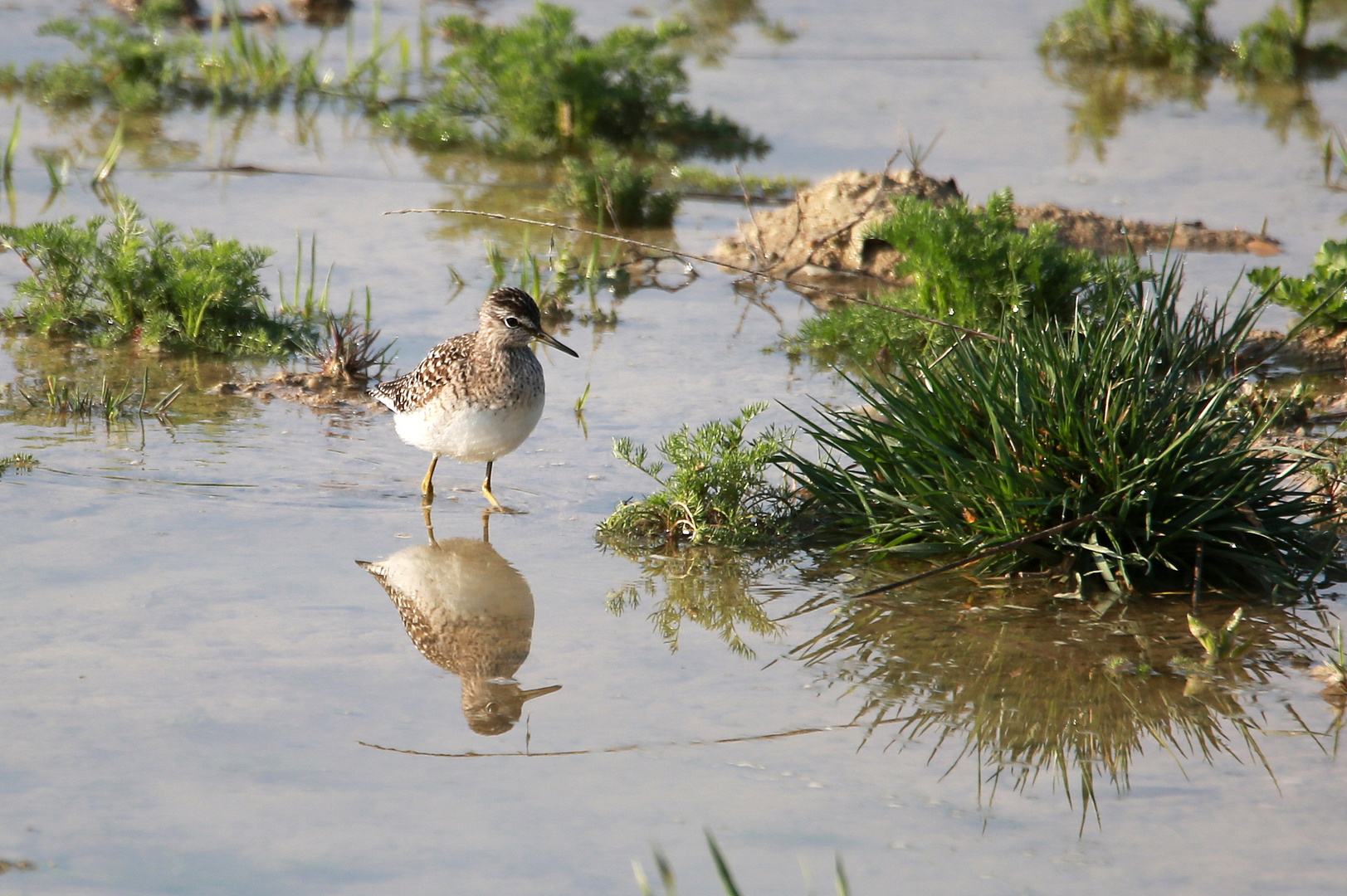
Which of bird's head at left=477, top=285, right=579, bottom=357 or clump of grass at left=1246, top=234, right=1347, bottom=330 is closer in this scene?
bird's head at left=477, top=285, right=579, bottom=357

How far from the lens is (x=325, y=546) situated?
6.79 meters

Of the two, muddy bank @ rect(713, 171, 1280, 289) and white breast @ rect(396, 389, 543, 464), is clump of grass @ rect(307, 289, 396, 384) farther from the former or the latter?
muddy bank @ rect(713, 171, 1280, 289)

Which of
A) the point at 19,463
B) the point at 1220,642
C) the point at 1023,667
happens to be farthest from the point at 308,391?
the point at 1220,642

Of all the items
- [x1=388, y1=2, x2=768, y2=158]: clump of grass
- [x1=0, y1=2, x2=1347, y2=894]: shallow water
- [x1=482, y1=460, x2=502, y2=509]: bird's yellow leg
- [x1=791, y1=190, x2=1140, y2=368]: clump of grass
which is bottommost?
[x1=0, y1=2, x2=1347, y2=894]: shallow water

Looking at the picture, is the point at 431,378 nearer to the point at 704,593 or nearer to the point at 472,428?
the point at 472,428

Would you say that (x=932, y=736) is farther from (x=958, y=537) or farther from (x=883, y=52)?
(x=883, y=52)

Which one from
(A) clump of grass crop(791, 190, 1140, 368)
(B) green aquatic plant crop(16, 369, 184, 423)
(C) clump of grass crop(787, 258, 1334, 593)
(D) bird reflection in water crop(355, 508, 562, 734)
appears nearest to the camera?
(D) bird reflection in water crop(355, 508, 562, 734)

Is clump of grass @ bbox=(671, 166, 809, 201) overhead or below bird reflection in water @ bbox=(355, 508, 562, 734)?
overhead

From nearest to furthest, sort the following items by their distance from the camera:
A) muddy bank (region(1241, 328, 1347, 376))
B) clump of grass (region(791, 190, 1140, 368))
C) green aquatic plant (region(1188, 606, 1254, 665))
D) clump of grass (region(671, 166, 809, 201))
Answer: green aquatic plant (region(1188, 606, 1254, 665)), clump of grass (region(791, 190, 1140, 368)), muddy bank (region(1241, 328, 1347, 376)), clump of grass (region(671, 166, 809, 201))

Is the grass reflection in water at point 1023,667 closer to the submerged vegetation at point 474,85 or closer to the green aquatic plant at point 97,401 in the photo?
the green aquatic plant at point 97,401

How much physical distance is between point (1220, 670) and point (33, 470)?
574cm

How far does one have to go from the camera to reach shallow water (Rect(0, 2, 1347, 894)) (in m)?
4.46

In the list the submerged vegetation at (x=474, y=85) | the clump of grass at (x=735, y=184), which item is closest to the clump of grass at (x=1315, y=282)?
the clump of grass at (x=735, y=184)

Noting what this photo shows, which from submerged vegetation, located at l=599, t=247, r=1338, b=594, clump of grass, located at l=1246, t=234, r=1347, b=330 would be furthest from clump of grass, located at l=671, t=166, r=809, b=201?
submerged vegetation, located at l=599, t=247, r=1338, b=594
